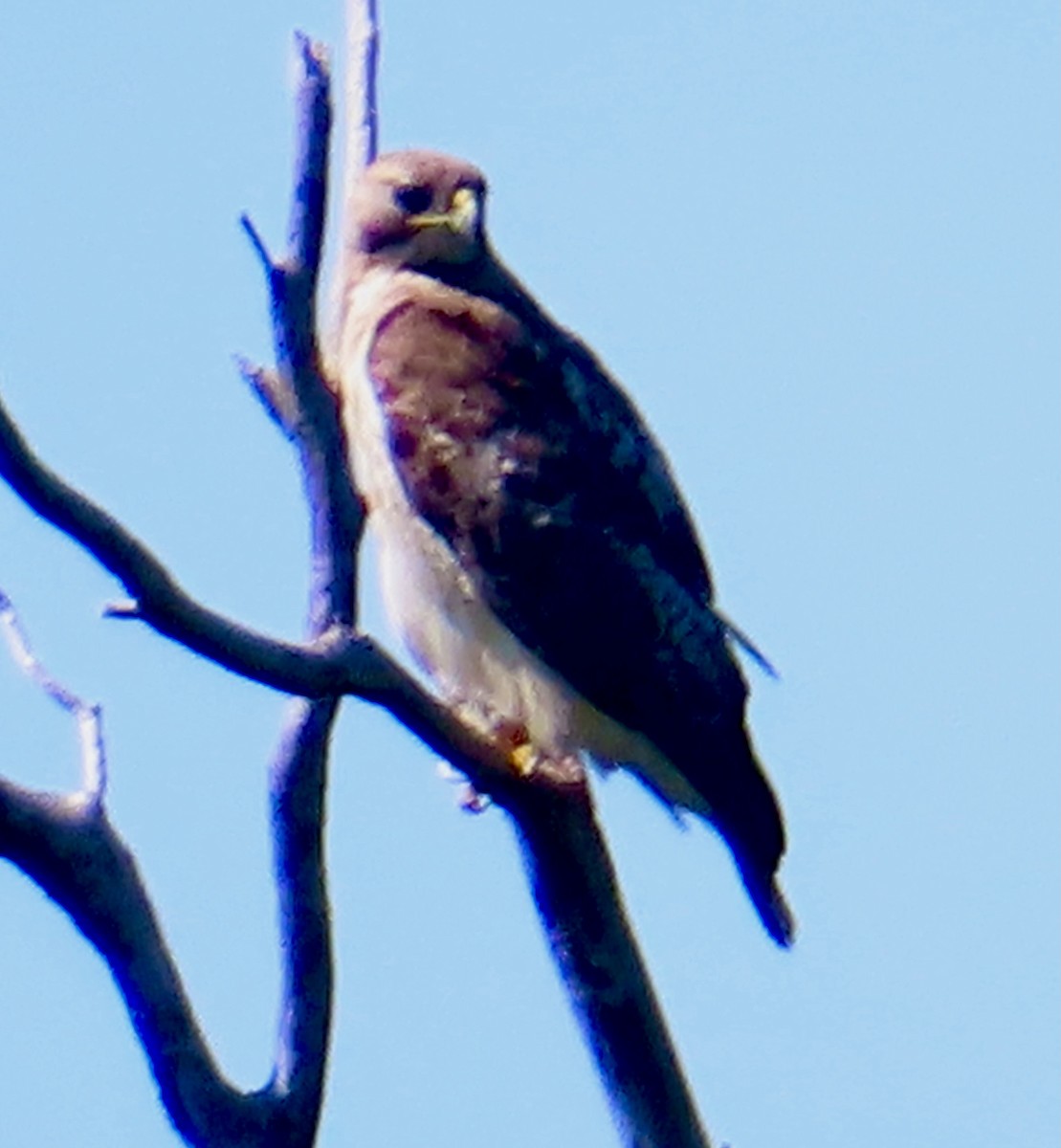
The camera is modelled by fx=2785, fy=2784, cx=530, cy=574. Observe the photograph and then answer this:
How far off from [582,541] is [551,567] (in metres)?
0.11

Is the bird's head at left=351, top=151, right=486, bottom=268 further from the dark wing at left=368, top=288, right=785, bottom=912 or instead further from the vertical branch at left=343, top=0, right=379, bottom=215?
the vertical branch at left=343, top=0, right=379, bottom=215

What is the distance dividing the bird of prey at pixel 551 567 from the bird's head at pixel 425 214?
0.47 m

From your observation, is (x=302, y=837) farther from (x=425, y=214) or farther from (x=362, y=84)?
(x=425, y=214)

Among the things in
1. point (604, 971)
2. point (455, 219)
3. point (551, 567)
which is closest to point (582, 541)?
point (551, 567)

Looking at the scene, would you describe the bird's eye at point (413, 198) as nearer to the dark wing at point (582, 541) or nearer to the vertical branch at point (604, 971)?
the dark wing at point (582, 541)

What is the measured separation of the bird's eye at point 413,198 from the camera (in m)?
7.17

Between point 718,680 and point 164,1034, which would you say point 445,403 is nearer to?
point 718,680

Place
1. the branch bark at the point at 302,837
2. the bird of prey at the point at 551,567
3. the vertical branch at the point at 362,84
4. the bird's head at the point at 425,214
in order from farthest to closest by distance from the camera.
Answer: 1. the bird's head at the point at 425,214
2. the bird of prey at the point at 551,567
3. the vertical branch at the point at 362,84
4. the branch bark at the point at 302,837

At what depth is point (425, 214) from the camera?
23.5 feet

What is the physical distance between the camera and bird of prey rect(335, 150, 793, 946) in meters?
6.30

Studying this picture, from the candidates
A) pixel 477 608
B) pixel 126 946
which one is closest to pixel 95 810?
pixel 126 946

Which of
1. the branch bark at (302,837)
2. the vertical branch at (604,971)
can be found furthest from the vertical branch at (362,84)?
the vertical branch at (604,971)

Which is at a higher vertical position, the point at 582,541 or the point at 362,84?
the point at 362,84

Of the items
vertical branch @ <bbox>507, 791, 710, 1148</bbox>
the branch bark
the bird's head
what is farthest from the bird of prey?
the branch bark
